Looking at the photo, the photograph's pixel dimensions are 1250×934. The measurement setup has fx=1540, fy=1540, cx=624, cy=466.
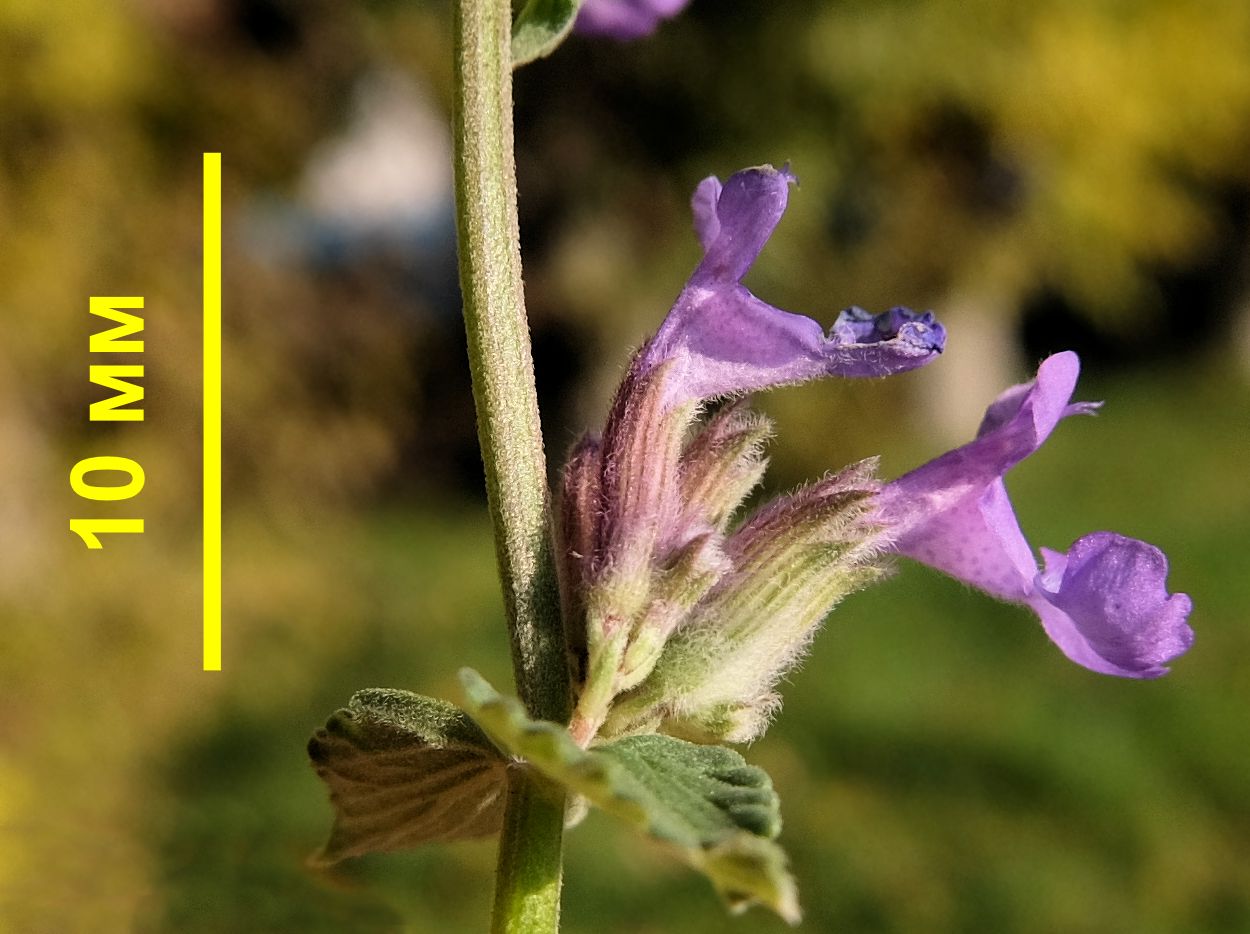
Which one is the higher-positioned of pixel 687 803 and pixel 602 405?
pixel 687 803

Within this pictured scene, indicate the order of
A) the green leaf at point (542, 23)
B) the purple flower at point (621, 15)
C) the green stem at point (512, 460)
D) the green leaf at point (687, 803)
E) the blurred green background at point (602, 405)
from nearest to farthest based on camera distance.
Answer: the green leaf at point (687, 803)
the green stem at point (512, 460)
the green leaf at point (542, 23)
the purple flower at point (621, 15)
the blurred green background at point (602, 405)

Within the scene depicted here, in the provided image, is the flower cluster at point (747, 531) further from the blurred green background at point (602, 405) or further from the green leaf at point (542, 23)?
the blurred green background at point (602, 405)

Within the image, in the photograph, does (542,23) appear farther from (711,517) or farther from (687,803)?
(687,803)

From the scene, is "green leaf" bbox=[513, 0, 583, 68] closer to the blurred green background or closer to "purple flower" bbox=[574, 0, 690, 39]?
"purple flower" bbox=[574, 0, 690, 39]

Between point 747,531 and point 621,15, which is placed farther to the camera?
point 621,15

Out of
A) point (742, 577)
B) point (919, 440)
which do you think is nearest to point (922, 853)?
point (742, 577)

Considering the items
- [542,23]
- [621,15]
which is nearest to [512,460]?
[542,23]

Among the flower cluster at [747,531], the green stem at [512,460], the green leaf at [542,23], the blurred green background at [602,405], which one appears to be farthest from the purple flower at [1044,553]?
the blurred green background at [602,405]

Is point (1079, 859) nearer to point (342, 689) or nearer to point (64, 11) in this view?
point (342, 689)
